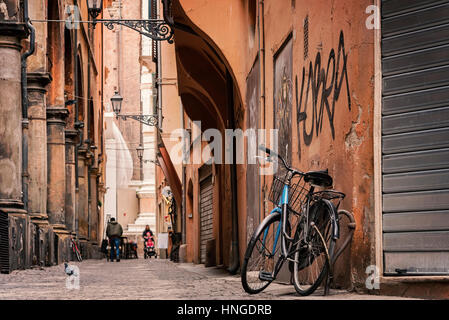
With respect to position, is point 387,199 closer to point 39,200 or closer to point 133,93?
point 39,200

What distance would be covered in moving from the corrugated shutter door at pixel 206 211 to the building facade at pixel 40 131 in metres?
3.94

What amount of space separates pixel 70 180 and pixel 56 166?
3963 mm

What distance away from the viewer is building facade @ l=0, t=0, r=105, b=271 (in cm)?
1644

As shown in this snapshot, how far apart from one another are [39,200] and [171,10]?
352 inches

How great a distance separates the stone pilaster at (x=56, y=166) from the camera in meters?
28.0

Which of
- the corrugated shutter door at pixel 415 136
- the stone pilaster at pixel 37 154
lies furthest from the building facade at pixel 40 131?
the corrugated shutter door at pixel 415 136

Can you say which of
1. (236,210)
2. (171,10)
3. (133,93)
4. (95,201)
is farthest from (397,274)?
(133,93)

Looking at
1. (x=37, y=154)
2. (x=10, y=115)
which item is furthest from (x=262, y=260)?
(x=37, y=154)

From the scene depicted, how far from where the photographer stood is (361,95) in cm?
726

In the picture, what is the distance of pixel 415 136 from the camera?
7.04 metres

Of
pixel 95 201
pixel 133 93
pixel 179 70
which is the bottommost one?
pixel 95 201

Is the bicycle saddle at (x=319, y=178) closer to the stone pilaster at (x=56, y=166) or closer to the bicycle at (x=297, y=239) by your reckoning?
the bicycle at (x=297, y=239)

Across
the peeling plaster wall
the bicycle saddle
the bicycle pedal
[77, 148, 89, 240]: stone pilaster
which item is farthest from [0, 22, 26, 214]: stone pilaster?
[77, 148, 89, 240]: stone pilaster

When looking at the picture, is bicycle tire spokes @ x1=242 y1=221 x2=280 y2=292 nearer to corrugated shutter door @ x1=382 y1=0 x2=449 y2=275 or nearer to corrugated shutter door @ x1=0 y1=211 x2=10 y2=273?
corrugated shutter door @ x1=382 y1=0 x2=449 y2=275
